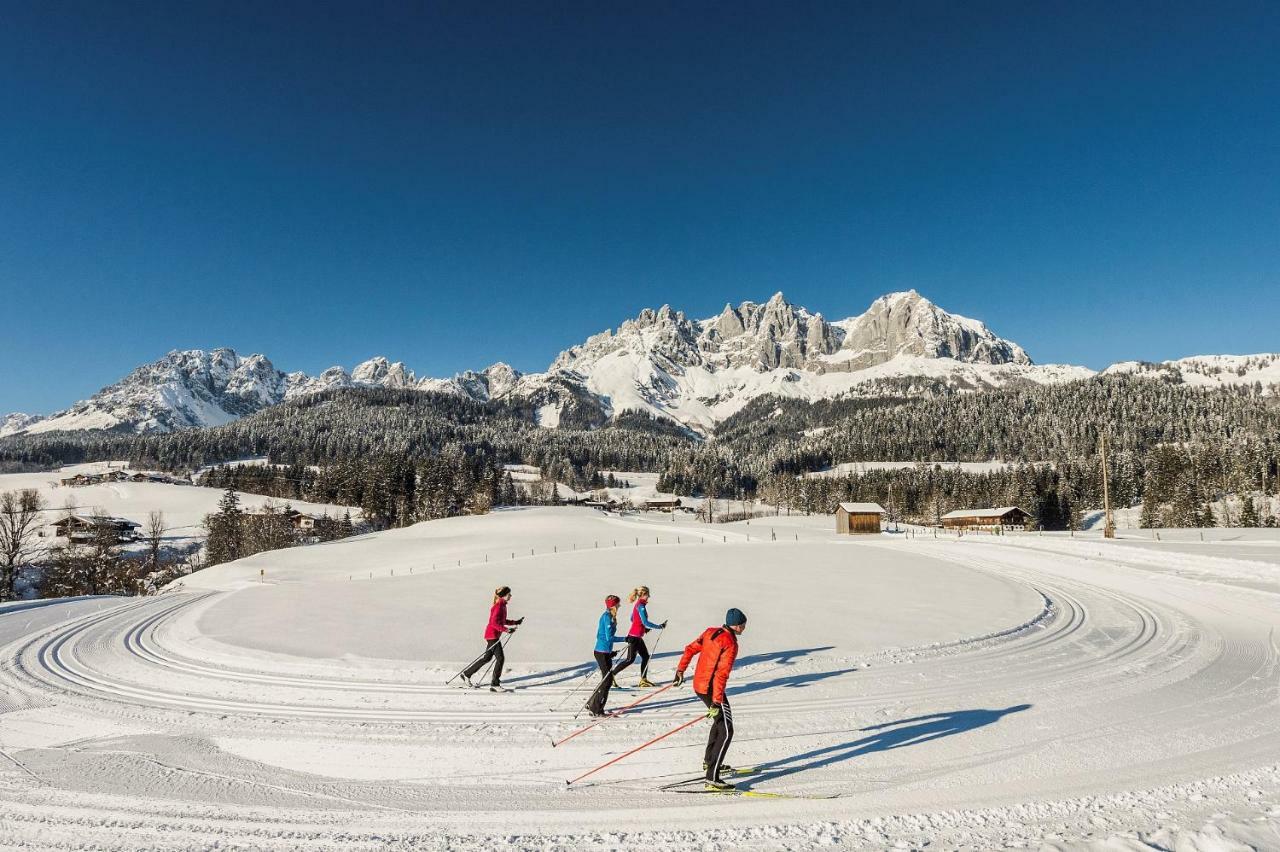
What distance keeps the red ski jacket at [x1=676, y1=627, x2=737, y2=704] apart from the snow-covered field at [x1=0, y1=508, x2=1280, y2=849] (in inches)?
49.8

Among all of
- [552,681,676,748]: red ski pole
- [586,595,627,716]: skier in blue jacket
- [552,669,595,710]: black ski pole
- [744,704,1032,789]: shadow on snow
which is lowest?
[552,669,595,710]: black ski pole

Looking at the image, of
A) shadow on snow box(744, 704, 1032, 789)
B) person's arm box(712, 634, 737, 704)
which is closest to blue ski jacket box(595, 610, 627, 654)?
shadow on snow box(744, 704, 1032, 789)

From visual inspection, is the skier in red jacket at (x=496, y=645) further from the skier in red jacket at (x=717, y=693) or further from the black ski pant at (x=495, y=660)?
the skier in red jacket at (x=717, y=693)

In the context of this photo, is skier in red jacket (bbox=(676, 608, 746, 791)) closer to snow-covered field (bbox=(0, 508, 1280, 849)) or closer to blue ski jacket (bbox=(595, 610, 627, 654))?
snow-covered field (bbox=(0, 508, 1280, 849))

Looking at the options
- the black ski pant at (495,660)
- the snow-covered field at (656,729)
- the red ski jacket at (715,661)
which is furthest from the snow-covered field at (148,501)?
the red ski jacket at (715,661)

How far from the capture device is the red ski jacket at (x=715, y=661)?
24.0 feet

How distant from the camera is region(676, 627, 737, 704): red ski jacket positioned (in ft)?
24.0

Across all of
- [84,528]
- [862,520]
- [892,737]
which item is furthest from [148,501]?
[892,737]

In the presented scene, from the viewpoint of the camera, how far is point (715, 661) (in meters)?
7.44

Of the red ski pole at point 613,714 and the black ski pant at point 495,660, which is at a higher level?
the black ski pant at point 495,660

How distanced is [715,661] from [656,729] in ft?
9.52

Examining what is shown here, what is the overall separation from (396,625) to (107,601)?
17652 millimetres

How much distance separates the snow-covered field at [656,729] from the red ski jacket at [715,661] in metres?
1.26

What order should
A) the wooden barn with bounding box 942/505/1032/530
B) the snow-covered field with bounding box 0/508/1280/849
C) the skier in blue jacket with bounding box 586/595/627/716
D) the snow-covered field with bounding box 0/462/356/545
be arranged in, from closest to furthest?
the snow-covered field with bounding box 0/508/1280/849 < the skier in blue jacket with bounding box 586/595/627/716 < the wooden barn with bounding box 942/505/1032/530 < the snow-covered field with bounding box 0/462/356/545
